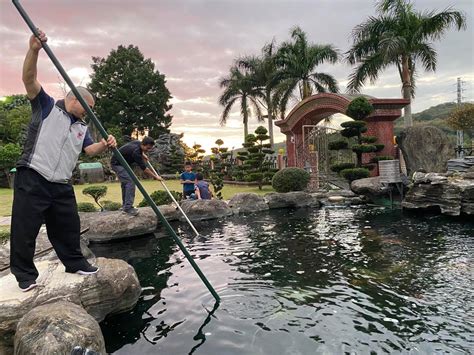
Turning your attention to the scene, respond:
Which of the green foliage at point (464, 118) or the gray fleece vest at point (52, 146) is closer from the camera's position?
the gray fleece vest at point (52, 146)

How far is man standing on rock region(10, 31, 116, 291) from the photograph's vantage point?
11.3 feet

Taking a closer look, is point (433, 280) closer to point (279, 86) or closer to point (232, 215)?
point (232, 215)

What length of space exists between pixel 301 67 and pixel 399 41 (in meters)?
8.31

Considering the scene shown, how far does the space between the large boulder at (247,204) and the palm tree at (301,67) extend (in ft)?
49.9

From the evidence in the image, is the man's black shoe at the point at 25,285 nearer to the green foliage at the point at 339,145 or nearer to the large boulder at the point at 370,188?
the large boulder at the point at 370,188

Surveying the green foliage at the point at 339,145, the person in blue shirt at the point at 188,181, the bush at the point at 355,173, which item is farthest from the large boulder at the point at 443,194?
the person in blue shirt at the point at 188,181

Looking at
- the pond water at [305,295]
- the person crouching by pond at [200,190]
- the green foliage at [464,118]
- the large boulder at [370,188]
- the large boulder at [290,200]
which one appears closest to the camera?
the pond water at [305,295]

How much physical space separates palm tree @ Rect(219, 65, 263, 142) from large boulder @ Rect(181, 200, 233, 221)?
20719 millimetres

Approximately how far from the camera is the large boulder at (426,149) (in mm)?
15414

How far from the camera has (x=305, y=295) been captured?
4.68 meters

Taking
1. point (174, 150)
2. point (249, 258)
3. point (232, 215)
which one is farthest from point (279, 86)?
point (249, 258)

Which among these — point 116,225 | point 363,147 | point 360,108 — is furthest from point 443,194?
point 116,225

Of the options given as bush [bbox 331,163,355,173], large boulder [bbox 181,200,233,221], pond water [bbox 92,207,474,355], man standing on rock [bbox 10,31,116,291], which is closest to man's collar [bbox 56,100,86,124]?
man standing on rock [bbox 10,31,116,291]

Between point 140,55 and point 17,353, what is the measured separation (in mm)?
40761
